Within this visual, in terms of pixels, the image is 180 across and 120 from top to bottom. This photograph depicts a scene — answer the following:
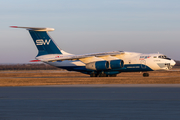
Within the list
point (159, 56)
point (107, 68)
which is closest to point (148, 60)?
point (159, 56)

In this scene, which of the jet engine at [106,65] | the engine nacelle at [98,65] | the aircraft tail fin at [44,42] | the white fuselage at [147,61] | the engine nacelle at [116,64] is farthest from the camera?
the aircraft tail fin at [44,42]

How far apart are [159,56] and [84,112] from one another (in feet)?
118

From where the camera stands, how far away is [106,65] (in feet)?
150

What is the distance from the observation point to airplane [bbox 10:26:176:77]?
148ft

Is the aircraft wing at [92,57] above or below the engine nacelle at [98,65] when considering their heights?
above

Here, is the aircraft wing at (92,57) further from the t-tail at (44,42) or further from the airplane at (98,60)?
the t-tail at (44,42)

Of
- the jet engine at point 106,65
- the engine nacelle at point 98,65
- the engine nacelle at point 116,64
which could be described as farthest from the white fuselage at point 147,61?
the engine nacelle at point 98,65

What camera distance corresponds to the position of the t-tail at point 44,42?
49.7 m

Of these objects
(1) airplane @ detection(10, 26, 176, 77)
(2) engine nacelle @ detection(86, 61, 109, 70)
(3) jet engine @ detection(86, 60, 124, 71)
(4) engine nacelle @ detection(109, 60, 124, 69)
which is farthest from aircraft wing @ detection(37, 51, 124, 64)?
(4) engine nacelle @ detection(109, 60, 124, 69)

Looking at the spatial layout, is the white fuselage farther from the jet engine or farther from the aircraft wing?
the jet engine

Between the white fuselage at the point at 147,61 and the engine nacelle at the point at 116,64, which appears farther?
the engine nacelle at the point at 116,64

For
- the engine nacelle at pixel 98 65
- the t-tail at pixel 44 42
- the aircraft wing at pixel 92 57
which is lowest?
the engine nacelle at pixel 98 65

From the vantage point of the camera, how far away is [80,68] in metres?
48.5

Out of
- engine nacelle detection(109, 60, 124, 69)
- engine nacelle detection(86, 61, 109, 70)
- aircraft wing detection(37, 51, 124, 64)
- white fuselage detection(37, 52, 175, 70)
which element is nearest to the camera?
white fuselage detection(37, 52, 175, 70)
